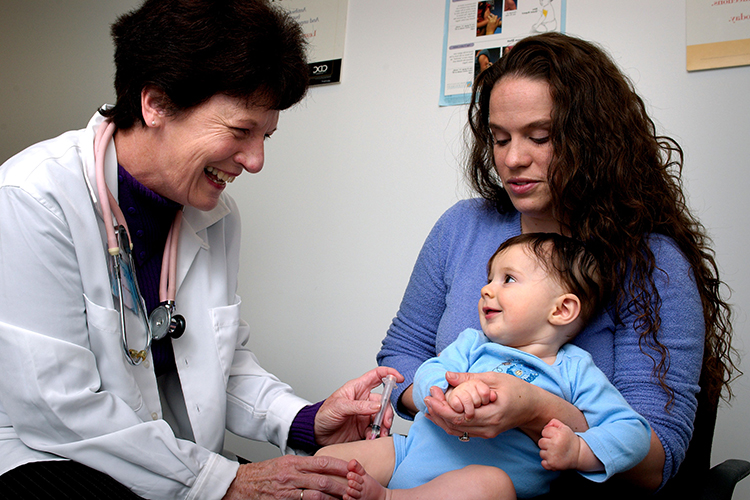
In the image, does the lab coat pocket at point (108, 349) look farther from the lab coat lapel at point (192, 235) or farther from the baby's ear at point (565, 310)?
the baby's ear at point (565, 310)

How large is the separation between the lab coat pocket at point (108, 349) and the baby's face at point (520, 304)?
28.1 inches

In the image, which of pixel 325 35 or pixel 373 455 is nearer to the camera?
pixel 373 455

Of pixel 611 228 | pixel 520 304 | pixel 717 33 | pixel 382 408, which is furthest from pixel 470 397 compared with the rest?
pixel 717 33

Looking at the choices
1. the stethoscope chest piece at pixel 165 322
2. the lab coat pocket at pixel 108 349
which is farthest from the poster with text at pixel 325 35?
the lab coat pocket at pixel 108 349

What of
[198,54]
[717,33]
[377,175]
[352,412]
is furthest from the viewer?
[377,175]

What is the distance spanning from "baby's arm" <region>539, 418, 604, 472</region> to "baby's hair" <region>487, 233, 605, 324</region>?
28cm

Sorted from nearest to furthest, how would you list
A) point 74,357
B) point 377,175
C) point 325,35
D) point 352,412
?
point 74,357
point 352,412
point 377,175
point 325,35

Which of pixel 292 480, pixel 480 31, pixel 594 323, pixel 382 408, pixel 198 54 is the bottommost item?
pixel 292 480

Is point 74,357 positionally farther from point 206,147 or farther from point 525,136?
point 525,136

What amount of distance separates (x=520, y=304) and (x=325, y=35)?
177cm

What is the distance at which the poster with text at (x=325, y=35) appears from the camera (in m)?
2.39

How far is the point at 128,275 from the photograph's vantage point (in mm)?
1150

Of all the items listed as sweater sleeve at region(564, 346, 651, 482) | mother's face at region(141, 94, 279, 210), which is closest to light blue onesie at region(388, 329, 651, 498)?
sweater sleeve at region(564, 346, 651, 482)

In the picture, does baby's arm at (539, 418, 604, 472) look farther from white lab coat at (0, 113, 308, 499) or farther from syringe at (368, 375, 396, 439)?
white lab coat at (0, 113, 308, 499)
